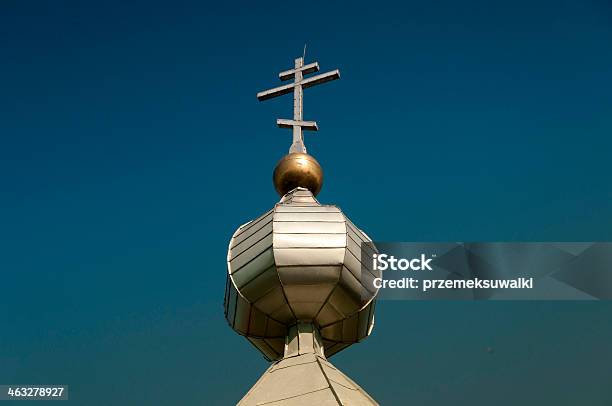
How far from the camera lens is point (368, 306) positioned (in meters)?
16.2

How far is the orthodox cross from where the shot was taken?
740 inches

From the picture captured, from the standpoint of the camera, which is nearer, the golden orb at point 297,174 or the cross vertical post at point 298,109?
the golden orb at point 297,174

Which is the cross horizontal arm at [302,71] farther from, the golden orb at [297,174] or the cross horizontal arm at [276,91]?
the golden orb at [297,174]

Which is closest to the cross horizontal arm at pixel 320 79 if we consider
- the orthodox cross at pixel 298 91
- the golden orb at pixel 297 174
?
the orthodox cross at pixel 298 91

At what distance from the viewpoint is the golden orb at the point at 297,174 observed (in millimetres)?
17828

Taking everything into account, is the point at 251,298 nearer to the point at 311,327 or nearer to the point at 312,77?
the point at 311,327

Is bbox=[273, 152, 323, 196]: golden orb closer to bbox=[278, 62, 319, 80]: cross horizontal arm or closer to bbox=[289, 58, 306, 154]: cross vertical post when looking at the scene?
bbox=[289, 58, 306, 154]: cross vertical post

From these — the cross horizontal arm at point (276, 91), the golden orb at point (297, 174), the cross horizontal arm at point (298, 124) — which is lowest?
the golden orb at point (297, 174)

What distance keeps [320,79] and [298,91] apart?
1.66 feet

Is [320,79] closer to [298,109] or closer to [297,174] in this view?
[298,109]

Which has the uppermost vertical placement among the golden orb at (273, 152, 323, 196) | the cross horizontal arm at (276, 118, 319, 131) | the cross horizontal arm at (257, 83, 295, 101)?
the cross horizontal arm at (257, 83, 295, 101)

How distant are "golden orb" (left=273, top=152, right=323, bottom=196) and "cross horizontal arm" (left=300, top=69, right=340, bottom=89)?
2.06m

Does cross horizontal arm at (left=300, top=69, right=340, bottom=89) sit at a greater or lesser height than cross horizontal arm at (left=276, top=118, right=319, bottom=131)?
greater

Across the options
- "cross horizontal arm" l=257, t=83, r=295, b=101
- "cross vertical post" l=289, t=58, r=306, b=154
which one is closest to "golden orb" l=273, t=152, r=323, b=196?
"cross vertical post" l=289, t=58, r=306, b=154
